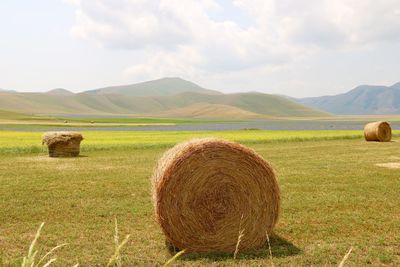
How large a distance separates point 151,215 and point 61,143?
15556 millimetres

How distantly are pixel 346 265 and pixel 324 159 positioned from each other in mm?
15859

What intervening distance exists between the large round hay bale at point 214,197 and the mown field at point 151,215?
342 millimetres

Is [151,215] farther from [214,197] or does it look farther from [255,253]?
[255,253]

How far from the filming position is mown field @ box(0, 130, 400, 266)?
7414 millimetres

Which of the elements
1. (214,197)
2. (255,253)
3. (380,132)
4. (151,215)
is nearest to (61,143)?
(151,215)

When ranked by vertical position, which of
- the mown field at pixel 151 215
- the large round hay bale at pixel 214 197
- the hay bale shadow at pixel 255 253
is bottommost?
the hay bale shadow at pixel 255 253

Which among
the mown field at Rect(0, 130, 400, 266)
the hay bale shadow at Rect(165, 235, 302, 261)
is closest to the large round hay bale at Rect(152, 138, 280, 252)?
the hay bale shadow at Rect(165, 235, 302, 261)

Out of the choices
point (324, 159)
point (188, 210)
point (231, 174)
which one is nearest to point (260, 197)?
point (231, 174)

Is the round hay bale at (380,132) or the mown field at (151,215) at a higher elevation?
the round hay bale at (380,132)

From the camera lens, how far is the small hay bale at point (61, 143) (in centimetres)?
2420

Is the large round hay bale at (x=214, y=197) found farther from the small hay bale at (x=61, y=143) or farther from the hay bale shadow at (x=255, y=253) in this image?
the small hay bale at (x=61, y=143)

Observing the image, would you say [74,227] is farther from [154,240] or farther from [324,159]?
Answer: [324,159]

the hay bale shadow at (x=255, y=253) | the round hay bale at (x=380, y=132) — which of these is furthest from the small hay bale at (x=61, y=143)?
the round hay bale at (x=380, y=132)

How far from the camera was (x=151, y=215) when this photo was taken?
1041cm
